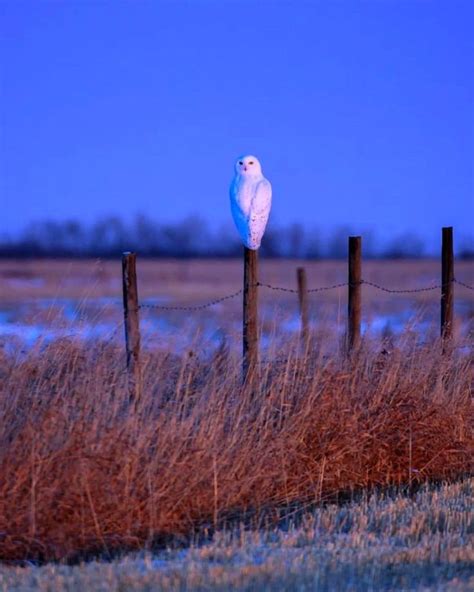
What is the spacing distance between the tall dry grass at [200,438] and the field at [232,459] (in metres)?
0.01

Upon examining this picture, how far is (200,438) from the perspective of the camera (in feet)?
25.2

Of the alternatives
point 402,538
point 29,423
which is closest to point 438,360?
point 402,538

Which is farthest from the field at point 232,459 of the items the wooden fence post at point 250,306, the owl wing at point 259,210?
the owl wing at point 259,210

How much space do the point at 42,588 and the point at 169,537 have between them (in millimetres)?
1596

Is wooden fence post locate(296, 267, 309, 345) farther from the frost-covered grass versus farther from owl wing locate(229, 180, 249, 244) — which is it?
the frost-covered grass

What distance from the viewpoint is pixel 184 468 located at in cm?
750

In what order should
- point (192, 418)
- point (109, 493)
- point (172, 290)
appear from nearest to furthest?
point (109, 493) < point (192, 418) < point (172, 290)

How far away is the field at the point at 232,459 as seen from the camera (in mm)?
6133

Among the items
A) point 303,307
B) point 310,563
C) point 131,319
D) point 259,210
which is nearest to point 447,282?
point 303,307

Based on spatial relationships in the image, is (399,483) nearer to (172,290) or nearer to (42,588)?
(42,588)

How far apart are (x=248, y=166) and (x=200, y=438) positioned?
2.45m

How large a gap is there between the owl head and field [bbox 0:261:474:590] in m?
1.29

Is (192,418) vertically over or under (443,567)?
over

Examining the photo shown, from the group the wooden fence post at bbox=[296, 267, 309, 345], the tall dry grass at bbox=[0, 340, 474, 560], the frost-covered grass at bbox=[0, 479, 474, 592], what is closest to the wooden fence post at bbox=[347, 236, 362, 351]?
the wooden fence post at bbox=[296, 267, 309, 345]
